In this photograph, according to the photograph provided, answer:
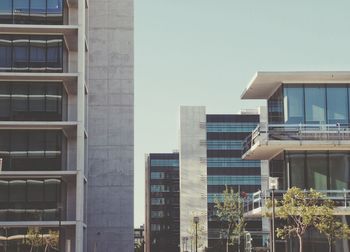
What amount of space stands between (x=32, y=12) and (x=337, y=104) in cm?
2626

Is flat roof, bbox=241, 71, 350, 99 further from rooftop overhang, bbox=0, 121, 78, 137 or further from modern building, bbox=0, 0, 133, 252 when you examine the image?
modern building, bbox=0, 0, 133, 252

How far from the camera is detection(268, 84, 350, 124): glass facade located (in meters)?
52.6

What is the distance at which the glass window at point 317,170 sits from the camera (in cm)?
5203

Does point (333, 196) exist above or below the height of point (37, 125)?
below

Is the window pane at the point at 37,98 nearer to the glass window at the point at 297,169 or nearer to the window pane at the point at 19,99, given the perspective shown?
the window pane at the point at 19,99

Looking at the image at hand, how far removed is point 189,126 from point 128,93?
91.3 m

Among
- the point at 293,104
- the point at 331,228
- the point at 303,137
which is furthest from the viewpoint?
the point at 293,104

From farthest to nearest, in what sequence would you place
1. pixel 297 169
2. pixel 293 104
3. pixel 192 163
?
pixel 192 163, pixel 293 104, pixel 297 169

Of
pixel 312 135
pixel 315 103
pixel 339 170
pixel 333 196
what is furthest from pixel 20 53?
pixel 333 196

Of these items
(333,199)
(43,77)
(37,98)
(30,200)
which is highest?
(43,77)

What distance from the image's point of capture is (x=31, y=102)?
209 feet

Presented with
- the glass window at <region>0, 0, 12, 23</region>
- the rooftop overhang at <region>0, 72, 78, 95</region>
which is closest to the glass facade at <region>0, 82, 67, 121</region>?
the rooftop overhang at <region>0, 72, 78, 95</region>

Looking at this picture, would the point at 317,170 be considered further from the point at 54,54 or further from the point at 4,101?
the point at 4,101

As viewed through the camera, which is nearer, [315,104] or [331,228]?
[331,228]
